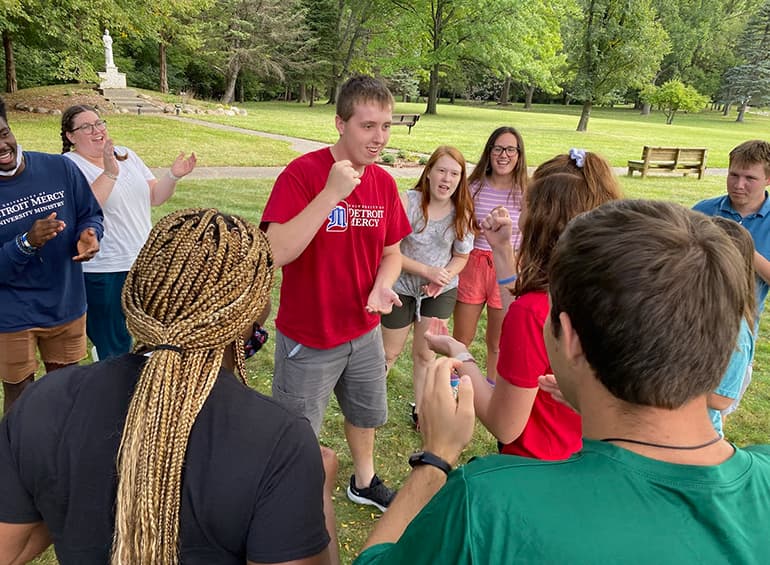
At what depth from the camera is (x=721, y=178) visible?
16531 millimetres

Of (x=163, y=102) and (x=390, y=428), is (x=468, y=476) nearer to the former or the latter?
(x=390, y=428)

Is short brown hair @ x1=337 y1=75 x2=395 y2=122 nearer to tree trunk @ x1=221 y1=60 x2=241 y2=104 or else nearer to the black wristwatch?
the black wristwatch

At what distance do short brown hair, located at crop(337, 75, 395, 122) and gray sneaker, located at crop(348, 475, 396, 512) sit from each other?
2.26 metres

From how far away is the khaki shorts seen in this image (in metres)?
3.21

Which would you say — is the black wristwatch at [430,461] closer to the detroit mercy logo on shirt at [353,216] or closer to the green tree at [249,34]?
the detroit mercy logo on shirt at [353,216]

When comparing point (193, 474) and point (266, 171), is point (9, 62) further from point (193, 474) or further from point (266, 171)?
point (193, 474)

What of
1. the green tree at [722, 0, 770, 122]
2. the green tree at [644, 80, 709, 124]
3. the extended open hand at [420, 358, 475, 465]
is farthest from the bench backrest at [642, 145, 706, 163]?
the green tree at [722, 0, 770, 122]

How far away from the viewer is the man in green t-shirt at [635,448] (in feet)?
2.79

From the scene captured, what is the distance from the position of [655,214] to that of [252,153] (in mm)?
15379

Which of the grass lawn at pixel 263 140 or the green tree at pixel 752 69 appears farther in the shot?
the green tree at pixel 752 69

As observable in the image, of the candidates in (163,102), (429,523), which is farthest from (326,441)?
(163,102)

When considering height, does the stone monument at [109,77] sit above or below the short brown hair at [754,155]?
above

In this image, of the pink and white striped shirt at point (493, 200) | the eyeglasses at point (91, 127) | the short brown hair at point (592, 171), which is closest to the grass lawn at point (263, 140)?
the eyeglasses at point (91, 127)

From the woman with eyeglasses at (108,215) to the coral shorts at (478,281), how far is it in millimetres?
2538
